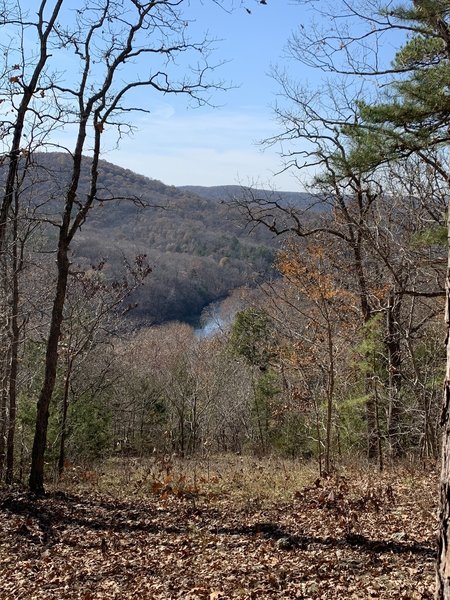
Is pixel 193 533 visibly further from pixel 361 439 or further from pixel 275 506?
pixel 361 439

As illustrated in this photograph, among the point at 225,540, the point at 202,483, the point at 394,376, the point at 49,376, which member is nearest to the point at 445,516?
the point at 225,540

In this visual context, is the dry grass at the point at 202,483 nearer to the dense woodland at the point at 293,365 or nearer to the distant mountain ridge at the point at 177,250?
the dense woodland at the point at 293,365

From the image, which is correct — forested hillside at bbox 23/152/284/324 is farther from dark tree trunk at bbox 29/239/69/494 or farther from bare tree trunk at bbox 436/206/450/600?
bare tree trunk at bbox 436/206/450/600

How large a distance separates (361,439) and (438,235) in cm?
929

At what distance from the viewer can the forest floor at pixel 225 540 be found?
5.59 m

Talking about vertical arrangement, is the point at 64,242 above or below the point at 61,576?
above

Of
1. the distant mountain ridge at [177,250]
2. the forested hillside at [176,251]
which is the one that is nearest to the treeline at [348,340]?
the forested hillside at [176,251]

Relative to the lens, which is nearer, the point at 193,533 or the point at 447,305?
the point at 447,305

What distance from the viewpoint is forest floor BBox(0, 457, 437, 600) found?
5586 millimetres

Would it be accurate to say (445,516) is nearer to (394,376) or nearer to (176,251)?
(394,376)

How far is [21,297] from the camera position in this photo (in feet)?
47.2

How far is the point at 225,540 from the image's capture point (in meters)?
7.23

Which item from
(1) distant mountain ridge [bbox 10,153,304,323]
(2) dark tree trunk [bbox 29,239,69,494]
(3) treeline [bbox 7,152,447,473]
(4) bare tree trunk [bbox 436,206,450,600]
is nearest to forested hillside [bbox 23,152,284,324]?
(1) distant mountain ridge [bbox 10,153,304,323]

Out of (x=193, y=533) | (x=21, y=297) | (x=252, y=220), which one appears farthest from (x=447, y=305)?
(x=21, y=297)
